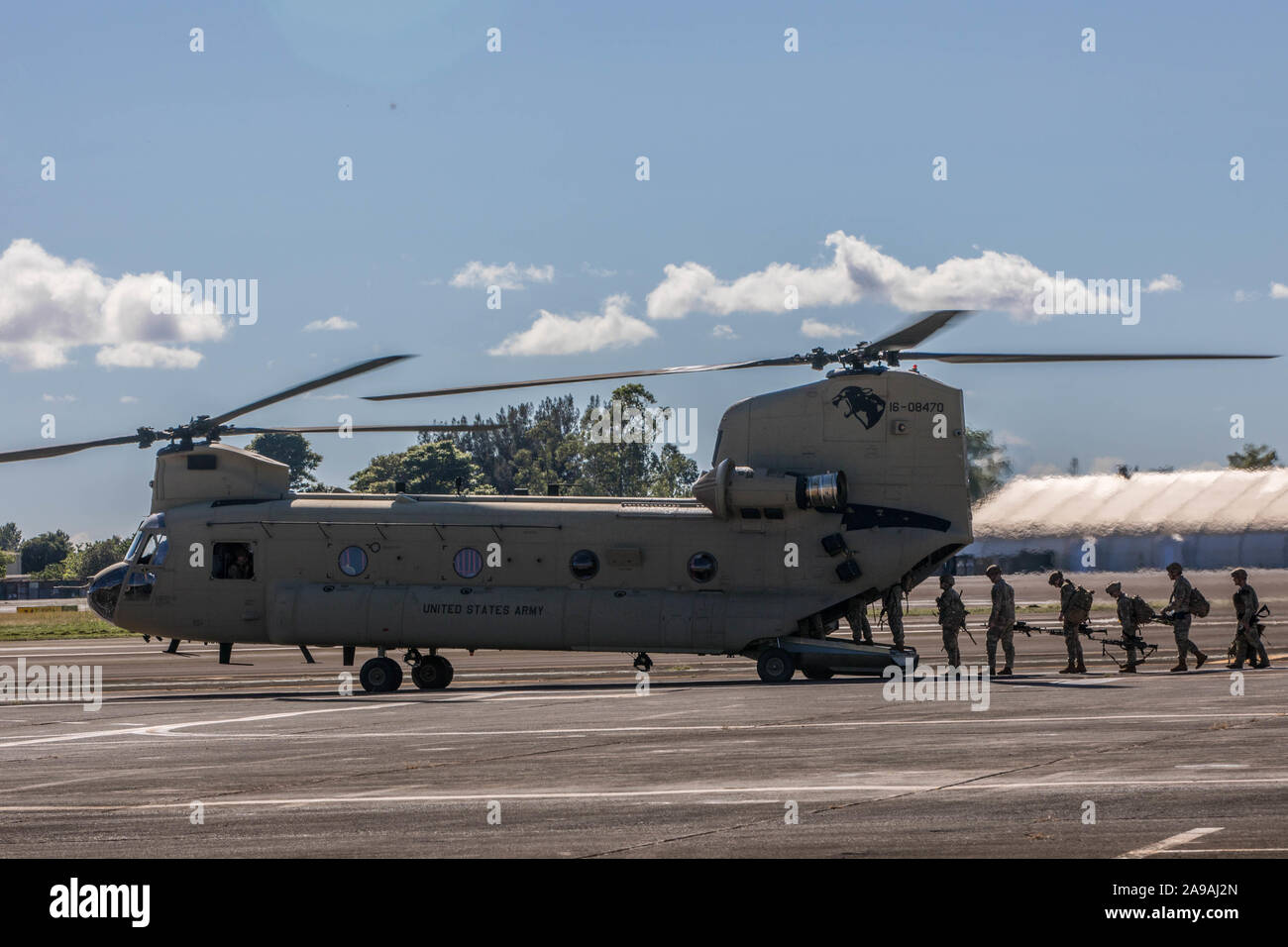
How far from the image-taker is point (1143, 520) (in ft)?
253

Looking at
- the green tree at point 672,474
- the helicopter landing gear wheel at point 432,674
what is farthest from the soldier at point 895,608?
the green tree at point 672,474

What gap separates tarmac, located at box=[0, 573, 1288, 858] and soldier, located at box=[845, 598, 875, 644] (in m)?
2.00

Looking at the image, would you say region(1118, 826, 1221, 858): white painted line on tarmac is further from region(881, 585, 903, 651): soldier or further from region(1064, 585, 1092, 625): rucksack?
region(1064, 585, 1092, 625): rucksack

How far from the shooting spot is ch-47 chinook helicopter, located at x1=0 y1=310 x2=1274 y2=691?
2480cm

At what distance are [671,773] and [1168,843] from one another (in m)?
5.06

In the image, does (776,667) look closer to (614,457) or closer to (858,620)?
(858,620)

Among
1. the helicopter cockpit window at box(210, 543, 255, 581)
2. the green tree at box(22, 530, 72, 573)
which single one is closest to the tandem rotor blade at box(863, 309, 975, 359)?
the helicopter cockpit window at box(210, 543, 255, 581)

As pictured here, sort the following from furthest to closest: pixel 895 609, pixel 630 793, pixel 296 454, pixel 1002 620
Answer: pixel 296 454, pixel 1002 620, pixel 895 609, pixel 630 793

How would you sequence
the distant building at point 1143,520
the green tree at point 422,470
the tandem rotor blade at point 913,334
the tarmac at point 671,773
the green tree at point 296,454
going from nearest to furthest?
1. the tarmac at point 671,773
2. the tandem rotor blade at point 913,334
3. the distant building at point 1143,520
4. the green tree at point 422,470
5. the green tree at point 296,454

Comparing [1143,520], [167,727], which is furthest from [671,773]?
[1143,520]

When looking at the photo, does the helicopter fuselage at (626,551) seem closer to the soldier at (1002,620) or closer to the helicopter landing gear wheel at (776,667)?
the helicopter landing gear wheel at (776,667)

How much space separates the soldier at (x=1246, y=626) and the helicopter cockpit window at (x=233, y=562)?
18644 mm

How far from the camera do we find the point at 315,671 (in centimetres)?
3278

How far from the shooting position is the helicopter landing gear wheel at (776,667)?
24453 millimetres
